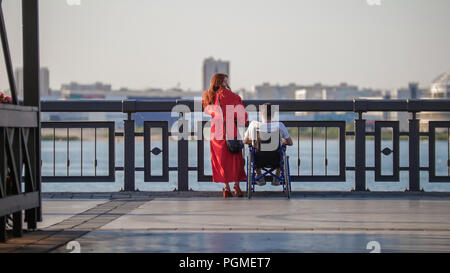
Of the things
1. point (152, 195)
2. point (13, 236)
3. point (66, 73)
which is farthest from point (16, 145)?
point (66, 73)

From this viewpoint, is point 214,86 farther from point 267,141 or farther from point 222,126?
point 267,141

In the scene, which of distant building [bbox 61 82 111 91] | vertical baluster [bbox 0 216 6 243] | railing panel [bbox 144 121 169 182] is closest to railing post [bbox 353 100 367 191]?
railing panel [bbox 144 121 169 182]

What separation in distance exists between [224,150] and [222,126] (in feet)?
1.01

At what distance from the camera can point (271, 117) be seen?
10414 millimetres

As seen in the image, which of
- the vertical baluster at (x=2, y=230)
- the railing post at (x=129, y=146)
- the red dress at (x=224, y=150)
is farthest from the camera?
the railing post at (x=129, y=146)

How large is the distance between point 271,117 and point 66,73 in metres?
109

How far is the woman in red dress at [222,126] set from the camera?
33.8ft

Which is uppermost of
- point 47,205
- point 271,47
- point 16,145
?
point 271,47

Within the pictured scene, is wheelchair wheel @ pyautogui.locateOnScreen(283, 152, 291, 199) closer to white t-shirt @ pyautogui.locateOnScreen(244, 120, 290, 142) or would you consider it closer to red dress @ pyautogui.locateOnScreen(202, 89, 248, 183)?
white t-shirt @ pyautogui.locateOnScreen(244, 120, 290, 142)

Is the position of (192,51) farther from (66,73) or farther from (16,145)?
(16,145)

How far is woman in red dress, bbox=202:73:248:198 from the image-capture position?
10305 mm

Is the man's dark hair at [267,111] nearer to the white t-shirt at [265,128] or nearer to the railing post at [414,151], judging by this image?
the white t-shirt at [265,128]

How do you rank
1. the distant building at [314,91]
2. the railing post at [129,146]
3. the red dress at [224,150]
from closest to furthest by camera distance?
the red dress at [224,150] → the railing post at [129,146] → the distant building at [314,91]

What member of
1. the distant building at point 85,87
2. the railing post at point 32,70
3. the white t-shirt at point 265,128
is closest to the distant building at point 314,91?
the distant building at point 85,87
